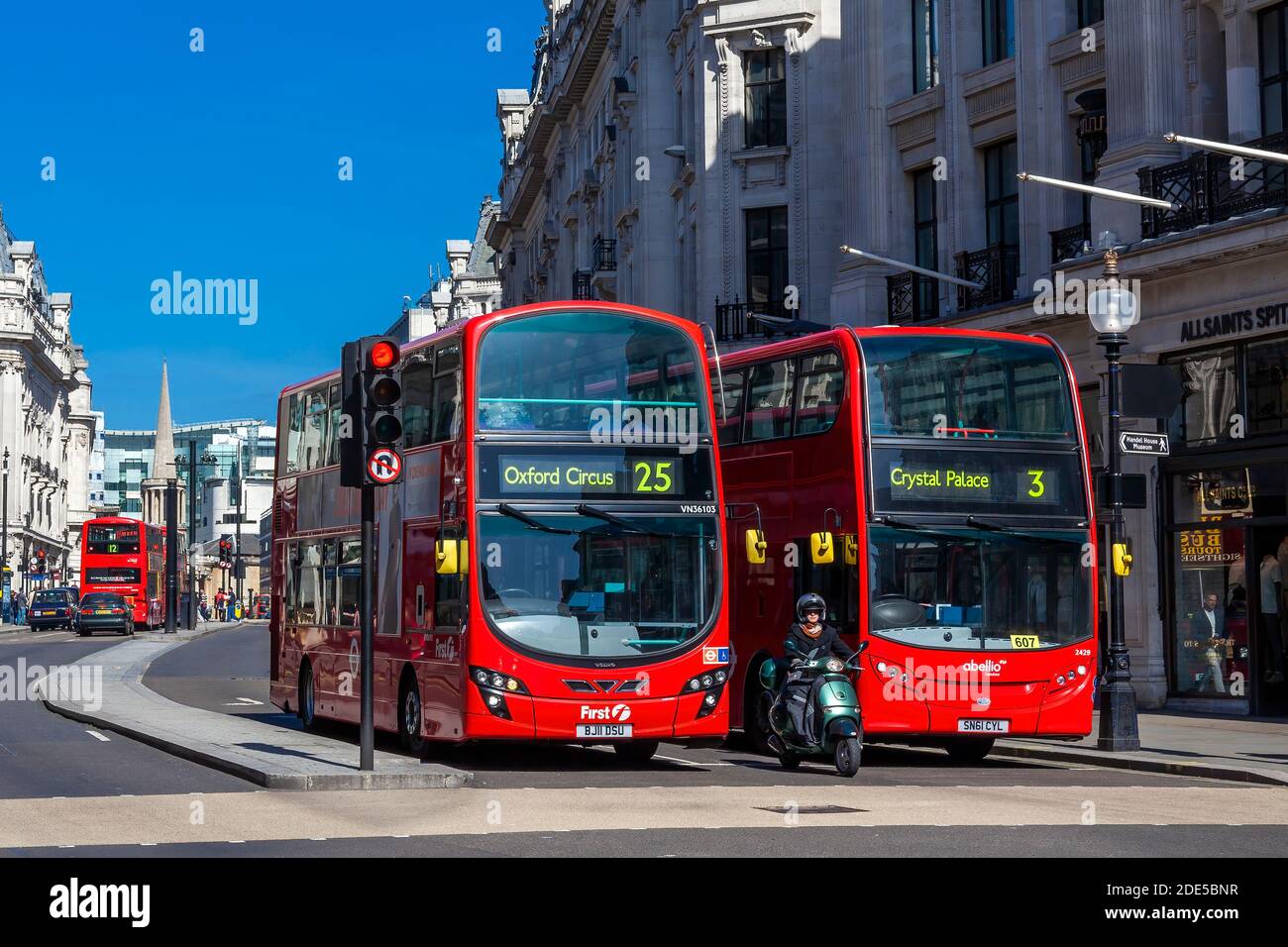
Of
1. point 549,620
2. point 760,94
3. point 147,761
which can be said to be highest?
point 760,94

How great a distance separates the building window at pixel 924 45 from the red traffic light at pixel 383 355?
20662 mm

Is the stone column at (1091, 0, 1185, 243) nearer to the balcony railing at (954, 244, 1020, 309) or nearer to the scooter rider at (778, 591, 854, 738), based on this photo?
the balcony railing at (954, 244, 1020, 309)

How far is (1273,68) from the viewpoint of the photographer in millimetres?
26141

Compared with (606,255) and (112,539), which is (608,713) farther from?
(112,539)

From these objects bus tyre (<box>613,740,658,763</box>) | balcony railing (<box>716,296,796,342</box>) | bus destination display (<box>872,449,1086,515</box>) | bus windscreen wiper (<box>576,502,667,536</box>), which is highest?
balcony railing (<box>716,296,796,342</box>)

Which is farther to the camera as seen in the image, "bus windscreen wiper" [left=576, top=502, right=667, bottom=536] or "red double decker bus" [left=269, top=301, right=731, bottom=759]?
"bus windscreen wiper" [left=576, top=502, right=667, bottom=536]

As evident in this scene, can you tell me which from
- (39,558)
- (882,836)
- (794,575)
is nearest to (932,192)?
(794,575)

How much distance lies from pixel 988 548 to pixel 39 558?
13117 centimetres

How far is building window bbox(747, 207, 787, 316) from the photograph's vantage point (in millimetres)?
42188

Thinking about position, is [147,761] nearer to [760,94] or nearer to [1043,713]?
[1043,713]

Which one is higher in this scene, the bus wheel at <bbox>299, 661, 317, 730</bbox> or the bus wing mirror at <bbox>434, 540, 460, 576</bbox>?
the bus wing mirror at <bbox>434, 540, 460, 576</bbox>

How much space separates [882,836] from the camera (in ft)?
42.3

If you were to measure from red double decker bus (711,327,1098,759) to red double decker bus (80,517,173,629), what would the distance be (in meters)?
64.2

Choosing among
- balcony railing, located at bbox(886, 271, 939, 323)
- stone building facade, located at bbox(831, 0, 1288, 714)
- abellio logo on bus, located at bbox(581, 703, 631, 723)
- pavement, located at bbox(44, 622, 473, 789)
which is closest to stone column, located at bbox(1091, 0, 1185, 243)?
stone building facade, located at bbox(831, 0, 1288, 714)
